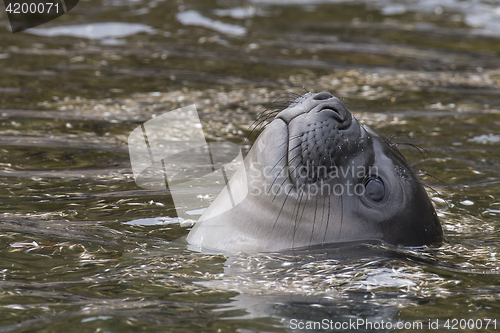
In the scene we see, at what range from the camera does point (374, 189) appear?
447cm

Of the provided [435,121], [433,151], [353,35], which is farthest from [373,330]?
[353,35]

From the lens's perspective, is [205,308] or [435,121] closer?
[205,308]

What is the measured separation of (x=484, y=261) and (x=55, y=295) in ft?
8.30

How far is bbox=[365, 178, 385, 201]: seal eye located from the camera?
14.7 feet

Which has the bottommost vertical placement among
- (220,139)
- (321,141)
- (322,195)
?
(220,139)

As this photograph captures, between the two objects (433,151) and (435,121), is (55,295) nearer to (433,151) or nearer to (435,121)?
(433,151)

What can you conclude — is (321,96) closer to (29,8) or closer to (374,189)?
(374,189)

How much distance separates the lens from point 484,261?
4484 millimetres

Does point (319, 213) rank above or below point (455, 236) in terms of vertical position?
above

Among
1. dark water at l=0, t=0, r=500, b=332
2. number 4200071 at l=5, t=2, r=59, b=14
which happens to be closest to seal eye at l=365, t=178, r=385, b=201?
dark water at l=0, t=0, r=500, b=332

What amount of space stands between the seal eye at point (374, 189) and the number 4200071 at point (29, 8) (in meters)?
10.3

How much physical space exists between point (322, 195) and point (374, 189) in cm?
33

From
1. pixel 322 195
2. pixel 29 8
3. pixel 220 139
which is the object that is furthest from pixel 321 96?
pixel 29 8

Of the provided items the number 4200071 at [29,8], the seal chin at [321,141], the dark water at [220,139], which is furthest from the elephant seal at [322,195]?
the number 4200071 at [29,8]
